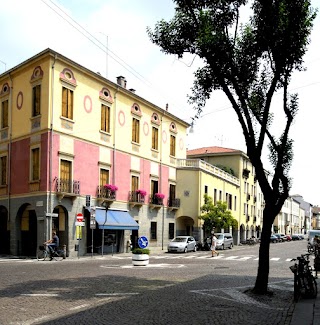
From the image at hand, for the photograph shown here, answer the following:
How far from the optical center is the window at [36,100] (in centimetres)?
3070

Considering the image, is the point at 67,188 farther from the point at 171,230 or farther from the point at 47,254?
the point at 171,230

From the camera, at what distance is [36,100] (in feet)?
102

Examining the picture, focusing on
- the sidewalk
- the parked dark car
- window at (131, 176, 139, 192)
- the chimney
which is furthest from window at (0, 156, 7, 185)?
the parked dark car

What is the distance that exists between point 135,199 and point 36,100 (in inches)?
460

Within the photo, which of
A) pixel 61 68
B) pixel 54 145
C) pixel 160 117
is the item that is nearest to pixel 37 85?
pixel 61 68

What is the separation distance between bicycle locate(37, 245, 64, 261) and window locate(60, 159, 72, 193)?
12.6ft

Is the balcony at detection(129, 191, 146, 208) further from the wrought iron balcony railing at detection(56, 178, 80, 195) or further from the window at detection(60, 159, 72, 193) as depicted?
the window at detection(60, 159, 72, 193)

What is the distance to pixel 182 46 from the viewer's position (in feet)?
47.4

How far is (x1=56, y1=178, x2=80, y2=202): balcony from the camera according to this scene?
2969 cm

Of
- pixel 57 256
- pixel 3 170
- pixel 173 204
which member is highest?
pixel 3 170

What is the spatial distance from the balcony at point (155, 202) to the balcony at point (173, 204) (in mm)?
2039

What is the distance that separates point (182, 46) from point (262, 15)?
2574 millimetres

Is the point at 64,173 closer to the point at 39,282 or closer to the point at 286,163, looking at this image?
the point at 39,282

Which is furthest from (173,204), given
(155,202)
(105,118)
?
(105,118)
